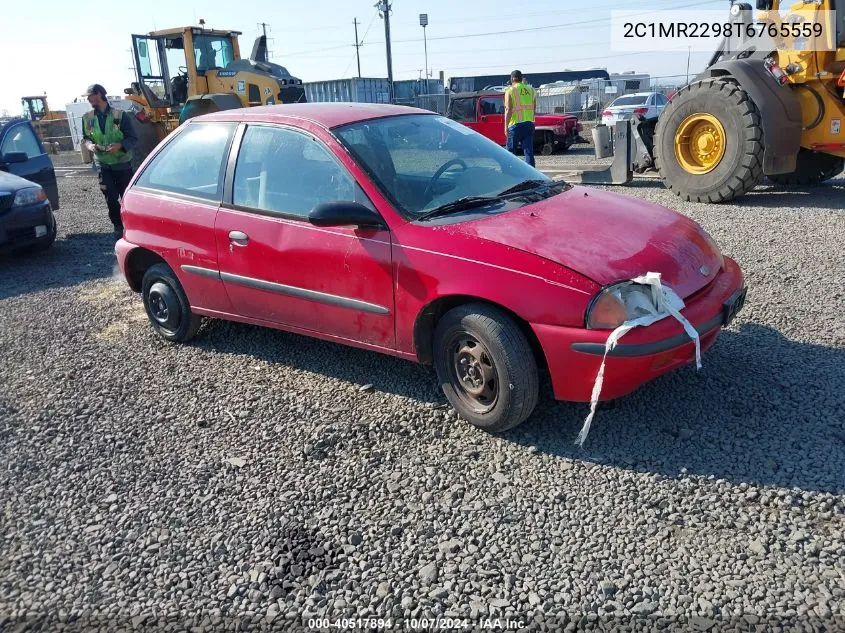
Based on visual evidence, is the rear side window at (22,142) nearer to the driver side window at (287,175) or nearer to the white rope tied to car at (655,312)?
the driver side window at (287,175)

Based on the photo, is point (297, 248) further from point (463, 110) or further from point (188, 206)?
point (463, 110)

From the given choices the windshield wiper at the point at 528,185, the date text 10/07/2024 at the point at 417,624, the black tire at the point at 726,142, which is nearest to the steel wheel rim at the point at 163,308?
the windshield wiper at the point at 528,185

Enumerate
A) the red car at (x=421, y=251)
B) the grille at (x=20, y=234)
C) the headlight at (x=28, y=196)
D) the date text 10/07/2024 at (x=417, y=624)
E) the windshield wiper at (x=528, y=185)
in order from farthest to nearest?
the headlight at (x=28, y=196) → the grille at (x=20, y=234) → the windshield wiper at (x=528, y=185) → the red car at (x=421, y=251) → the date text 10/07/2024 at (x=417, y=624)

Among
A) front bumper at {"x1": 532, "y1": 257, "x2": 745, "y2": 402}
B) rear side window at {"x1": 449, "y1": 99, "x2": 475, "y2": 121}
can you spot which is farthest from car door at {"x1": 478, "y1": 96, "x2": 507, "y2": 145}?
front bumper at {"x1": 532, "y1": 257, "x2": 745, "y2": 402}

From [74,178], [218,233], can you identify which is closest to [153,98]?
[74,178]

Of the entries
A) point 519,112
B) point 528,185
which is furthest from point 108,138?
point 519,112

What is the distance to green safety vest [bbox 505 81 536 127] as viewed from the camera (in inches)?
456

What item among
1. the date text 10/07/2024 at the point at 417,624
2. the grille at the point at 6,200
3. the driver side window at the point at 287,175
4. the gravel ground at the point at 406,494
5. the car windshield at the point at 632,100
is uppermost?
the car windshield at the point at 632,100

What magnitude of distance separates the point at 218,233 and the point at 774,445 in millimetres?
3400

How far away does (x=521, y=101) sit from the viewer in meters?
11.6

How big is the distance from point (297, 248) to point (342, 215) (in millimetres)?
531

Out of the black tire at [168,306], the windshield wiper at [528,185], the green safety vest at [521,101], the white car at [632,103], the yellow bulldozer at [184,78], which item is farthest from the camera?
the white car at [632,103]

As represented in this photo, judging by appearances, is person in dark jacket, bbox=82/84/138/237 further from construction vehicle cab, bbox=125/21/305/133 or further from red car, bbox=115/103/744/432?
construction vehicle cab, bbox=125/21/305/133

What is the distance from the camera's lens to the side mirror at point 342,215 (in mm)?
3465
